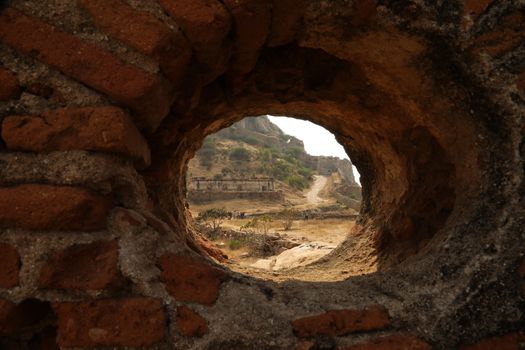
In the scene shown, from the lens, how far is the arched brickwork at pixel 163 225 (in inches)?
34.7

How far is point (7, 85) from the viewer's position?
3.06 ft

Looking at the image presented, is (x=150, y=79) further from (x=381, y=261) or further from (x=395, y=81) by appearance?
(x=381, y=261)

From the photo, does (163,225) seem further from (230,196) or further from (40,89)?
(230,196)

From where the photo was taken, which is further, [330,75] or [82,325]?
[330,75]

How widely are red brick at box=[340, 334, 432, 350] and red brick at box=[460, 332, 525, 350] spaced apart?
111 millimetres

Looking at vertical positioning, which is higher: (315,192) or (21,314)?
(21,314)

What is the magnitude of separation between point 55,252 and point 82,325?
0.19m

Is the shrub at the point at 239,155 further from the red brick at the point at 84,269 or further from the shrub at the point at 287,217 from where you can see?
the red brick at the point at 84,269

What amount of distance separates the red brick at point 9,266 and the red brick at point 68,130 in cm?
26

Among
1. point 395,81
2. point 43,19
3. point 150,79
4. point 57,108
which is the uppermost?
point 395,81

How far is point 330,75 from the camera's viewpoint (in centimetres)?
189

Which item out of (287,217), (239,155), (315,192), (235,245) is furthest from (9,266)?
(239,155)

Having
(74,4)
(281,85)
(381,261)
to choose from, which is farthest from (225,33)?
(381,261)

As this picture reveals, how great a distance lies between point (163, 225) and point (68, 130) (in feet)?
1.24
